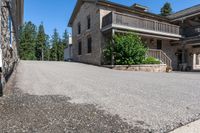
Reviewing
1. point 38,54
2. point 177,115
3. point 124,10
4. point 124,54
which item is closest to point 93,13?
point 124,10

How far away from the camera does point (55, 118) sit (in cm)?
276

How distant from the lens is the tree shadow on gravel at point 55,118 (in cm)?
242

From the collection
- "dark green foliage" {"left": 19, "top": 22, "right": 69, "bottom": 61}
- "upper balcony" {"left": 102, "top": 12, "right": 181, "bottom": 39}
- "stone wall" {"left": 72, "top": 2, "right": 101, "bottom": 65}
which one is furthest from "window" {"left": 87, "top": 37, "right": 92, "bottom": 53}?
"dark green foliage" {"left": 19, "top": 22, "right": 69, "bottom": 61}

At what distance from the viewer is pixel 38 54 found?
5047cm

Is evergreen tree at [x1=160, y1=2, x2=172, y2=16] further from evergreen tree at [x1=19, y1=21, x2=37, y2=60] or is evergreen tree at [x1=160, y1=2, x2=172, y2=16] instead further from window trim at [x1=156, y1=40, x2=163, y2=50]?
evergreen tree at [x1=19, y1=21, x2=37, y2=60]

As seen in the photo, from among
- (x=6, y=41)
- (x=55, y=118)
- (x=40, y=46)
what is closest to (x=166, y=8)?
(x=40, y=46)

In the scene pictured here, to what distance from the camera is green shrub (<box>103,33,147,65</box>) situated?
13398 millimetres

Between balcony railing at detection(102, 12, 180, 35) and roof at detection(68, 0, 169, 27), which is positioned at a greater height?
roof at detection(68, 0, 169, 27)

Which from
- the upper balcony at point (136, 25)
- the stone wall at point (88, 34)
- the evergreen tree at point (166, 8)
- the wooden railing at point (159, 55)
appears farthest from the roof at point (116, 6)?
the evergreen tree at point (166, 8)

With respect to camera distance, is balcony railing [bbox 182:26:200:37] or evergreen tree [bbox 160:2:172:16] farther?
evergreen tree [bbox 160:2:172:16]

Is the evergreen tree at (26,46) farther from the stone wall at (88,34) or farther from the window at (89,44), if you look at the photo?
the window at (89,44)

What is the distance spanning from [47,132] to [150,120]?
154 cm

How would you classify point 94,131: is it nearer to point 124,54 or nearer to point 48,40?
point 124,54

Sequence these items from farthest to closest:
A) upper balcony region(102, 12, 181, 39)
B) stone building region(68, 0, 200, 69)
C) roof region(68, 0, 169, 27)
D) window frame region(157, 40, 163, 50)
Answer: window frame region(157, 40, 163, 50)
roof region(68, 0, 169, 27)
stone building region(68, 0, 200, 69)
upper balcony region(102, 12, 181, 39)
